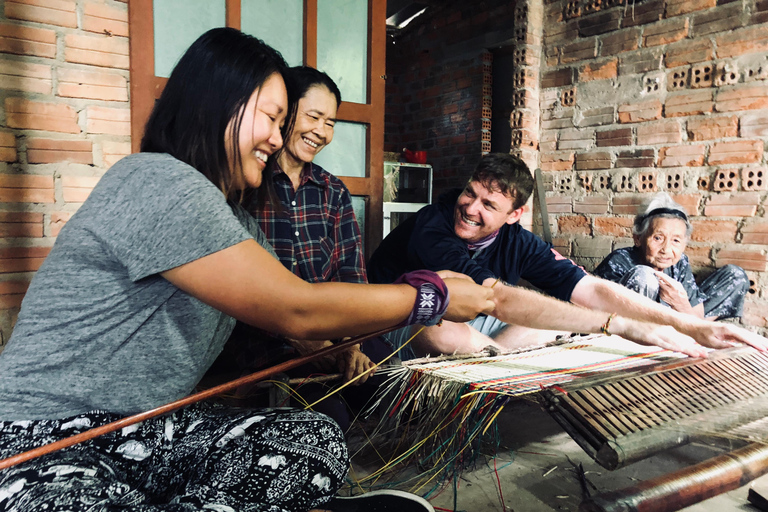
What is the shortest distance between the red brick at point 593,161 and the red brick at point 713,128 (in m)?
0.53

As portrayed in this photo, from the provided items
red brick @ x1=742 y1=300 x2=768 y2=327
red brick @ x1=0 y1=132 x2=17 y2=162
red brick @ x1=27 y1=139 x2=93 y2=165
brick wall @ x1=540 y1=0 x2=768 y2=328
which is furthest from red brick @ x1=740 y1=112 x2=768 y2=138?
red brick @ x1=0 y1=132 x2=17 y2=162

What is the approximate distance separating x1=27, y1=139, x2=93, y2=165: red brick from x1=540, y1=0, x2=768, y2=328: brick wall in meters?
3.14

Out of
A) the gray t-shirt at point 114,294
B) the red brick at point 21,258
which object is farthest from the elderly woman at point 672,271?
the red brick at point 21,258

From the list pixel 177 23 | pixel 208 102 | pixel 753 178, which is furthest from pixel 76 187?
pixel 753 178

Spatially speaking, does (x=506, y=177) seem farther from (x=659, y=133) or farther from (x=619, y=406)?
(x=659, y=133)

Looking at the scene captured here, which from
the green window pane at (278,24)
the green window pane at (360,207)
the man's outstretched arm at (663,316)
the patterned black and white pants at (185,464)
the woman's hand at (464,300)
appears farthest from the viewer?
the green window pane at (360,207)

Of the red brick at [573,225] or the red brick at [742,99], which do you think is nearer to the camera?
the red brick at [742,99]

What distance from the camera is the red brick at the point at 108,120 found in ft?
6.58

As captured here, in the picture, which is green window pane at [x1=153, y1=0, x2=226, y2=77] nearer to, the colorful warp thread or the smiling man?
the smiling man

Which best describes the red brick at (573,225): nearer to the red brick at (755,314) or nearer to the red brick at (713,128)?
the red brick at (713,128)

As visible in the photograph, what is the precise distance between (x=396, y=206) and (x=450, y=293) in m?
4.01

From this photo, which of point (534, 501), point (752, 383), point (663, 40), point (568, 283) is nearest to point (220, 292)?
point (534, 501)

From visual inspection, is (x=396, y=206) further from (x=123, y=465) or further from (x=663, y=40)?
(x=123, y=465)

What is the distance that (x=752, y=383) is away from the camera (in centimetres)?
172
